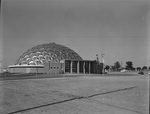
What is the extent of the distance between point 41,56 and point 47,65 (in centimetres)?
1411

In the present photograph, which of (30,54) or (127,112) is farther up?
(30,54)

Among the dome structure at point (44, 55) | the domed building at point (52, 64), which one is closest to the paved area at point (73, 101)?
the domed building at point (52, 64)

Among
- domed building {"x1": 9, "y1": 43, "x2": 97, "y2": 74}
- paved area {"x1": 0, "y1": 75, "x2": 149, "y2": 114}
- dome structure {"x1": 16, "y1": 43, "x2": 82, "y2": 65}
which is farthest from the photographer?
dome structure {"x1": 16, "y1": 43, "x2": 82, "y2": 65}

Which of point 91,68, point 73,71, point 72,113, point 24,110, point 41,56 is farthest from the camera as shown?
point 41,56

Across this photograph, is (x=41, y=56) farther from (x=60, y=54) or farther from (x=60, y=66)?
(x=60, y=66)

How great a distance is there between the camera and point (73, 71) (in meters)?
48.6

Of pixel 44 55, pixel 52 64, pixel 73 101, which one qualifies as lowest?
pixel 73 101

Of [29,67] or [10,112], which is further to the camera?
[29,67]

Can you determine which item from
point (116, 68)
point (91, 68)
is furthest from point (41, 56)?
point (116, 68)

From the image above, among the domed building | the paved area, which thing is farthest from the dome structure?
the paved area

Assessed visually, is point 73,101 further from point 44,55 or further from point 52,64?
point 44,55

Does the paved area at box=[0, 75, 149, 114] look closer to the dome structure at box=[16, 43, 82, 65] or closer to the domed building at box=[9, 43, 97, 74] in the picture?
the domed building at box=[9, 43, 97, 74]

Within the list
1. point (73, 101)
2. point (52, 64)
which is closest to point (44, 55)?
point (52, 64)

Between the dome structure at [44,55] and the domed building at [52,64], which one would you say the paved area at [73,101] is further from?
the dome structure at [44,55]
